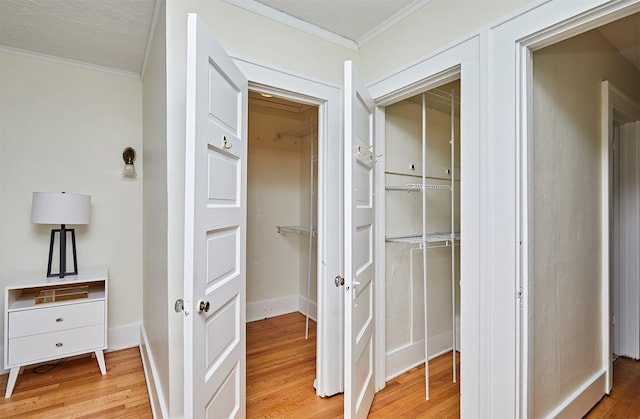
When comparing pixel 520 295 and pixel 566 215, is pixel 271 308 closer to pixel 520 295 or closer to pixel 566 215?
pixel 520 295

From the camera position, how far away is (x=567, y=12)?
118 cm

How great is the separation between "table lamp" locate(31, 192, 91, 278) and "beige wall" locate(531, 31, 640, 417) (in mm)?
3038

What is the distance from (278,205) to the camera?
11.9ft

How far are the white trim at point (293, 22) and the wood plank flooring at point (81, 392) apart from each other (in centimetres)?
255

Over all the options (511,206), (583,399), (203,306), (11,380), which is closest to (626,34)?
(511,206)

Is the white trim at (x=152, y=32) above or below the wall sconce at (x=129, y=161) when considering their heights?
above

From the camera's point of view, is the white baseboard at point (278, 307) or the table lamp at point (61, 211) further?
the white baseboard at point (278, 307)

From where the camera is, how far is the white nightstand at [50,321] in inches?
83.4

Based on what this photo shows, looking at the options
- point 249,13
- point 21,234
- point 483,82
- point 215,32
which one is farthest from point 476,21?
point 21,234

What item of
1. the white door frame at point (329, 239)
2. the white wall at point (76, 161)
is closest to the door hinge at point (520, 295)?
the white door frame at point (329, 239)

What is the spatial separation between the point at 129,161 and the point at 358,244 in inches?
90.5

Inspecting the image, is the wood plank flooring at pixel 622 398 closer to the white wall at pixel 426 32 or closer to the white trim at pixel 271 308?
the white wall at pixel 426 32

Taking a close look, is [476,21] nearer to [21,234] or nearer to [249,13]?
[249,13]

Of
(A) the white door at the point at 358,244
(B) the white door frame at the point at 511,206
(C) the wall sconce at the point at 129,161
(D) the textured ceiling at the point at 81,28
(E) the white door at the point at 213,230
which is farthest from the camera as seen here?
(C) the wall sconce at the point at 129,161
